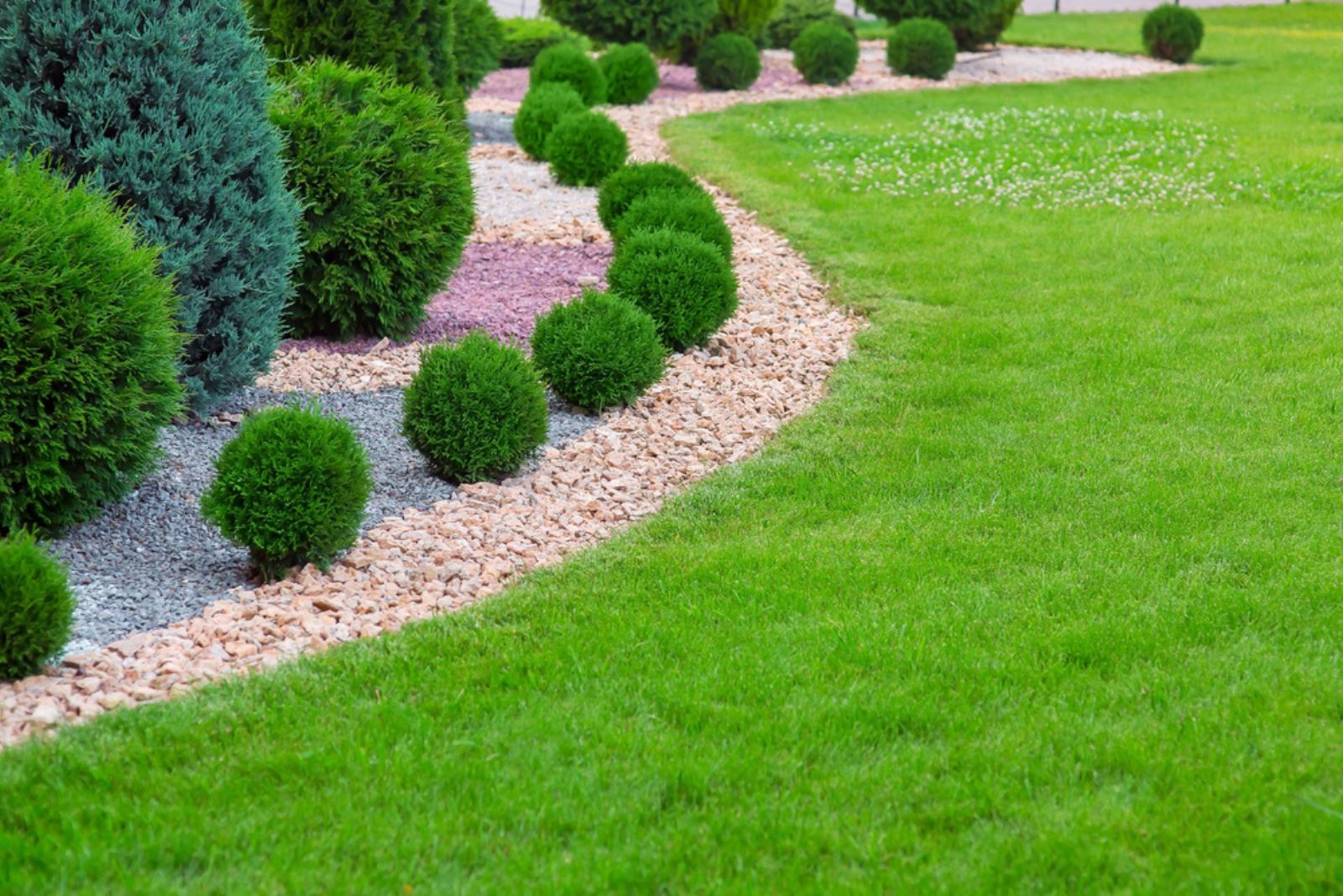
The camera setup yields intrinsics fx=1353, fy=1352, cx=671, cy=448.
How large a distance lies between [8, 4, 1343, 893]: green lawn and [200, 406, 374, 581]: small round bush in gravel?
61 cm

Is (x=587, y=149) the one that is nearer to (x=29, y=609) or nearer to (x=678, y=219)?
(x=678, y=219)

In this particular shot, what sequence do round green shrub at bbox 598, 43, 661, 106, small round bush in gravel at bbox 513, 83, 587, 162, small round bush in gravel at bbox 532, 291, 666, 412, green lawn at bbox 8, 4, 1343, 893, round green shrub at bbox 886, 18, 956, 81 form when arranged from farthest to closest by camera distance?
round green shrub at bbox 886, 18, 956, 81 → round green shrub at bbox 598, 43, 661, 106 → small round bush in gravel at bbox 513, 83, 587, 162 → small round bush in gravel at bbox 532, 291, 666, 412 → green lawn at bbox 8, 4, 1343, 893

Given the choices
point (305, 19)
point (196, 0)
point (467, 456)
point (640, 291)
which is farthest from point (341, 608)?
point (305, 19)

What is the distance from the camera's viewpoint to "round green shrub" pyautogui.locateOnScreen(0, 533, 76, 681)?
3840 millimetres

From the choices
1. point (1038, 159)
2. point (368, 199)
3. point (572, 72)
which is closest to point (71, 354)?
point (368, 199)

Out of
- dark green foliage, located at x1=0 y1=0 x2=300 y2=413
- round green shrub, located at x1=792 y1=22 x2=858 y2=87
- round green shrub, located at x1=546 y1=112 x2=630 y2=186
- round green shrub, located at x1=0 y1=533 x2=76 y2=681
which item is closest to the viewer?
round green shrub, located at x1=0 y1=533 x2=76 y2=681

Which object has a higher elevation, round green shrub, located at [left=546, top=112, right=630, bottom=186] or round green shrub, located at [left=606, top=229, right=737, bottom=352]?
round green shrub, located at [left=546, top=112, right=630, bottom=186]

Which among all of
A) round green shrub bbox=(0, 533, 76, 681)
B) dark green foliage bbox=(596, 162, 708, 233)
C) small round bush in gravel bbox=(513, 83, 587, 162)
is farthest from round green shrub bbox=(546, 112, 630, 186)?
round green shrub bbox=(0, 533, 76, 681)

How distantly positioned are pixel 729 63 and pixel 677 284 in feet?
37.4

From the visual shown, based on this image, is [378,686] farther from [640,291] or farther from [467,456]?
[640,291]

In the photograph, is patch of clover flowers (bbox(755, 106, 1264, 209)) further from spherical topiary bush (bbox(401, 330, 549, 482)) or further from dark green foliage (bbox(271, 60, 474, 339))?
spherical topiary bush (bbox(401, 330, 549, 482))

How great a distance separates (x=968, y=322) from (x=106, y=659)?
5.17 metres

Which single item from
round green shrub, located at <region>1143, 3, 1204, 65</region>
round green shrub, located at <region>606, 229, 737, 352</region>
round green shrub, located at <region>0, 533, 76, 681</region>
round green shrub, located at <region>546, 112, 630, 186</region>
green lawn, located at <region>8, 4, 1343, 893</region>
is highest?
round green shrub, located at <region>1143, 3, 1204, 65</region>

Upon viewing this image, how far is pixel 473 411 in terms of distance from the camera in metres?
5.51
